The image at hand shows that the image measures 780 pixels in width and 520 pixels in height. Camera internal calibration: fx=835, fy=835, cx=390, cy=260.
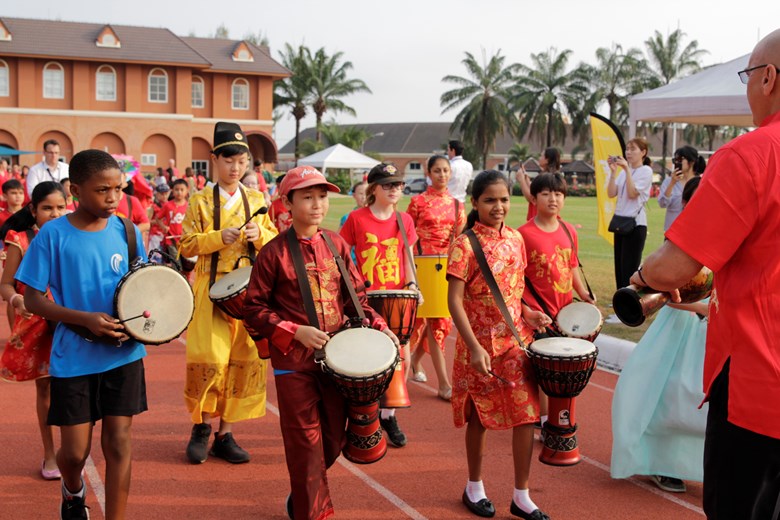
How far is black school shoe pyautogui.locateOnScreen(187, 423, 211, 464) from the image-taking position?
575cm

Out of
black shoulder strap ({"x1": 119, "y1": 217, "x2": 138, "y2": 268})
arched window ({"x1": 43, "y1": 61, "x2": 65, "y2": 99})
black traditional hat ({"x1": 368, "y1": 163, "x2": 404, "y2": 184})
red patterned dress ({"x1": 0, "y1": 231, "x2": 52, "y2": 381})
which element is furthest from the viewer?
arched window ({"x1": 43, "y1": 61, "x2": 65, "y2": 99})

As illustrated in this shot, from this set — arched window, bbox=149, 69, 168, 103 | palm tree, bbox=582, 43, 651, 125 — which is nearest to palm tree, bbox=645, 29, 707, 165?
palm tree, bbox=582, 43, 651, 125

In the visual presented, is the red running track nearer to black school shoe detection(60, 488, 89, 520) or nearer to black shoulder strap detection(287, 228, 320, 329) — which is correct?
black school shoe detection(60, 488, 89, 520)

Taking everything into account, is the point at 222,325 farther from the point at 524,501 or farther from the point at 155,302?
the point at 524,501

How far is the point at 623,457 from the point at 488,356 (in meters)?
1.24

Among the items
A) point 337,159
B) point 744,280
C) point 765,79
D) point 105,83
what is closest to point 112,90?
point 105,83

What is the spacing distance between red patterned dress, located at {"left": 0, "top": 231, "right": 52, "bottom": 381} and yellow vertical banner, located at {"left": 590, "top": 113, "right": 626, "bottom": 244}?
8325 mm

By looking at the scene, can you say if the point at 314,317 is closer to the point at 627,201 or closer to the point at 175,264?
the point at 175,264

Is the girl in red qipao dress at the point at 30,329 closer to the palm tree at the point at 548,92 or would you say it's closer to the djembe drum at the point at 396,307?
the djembe drum at the point at 396,307

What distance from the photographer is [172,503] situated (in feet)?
16.6

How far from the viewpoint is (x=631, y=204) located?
1055 centimetres

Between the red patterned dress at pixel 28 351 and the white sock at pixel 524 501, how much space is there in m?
2.93

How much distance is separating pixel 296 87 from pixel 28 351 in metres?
63.4

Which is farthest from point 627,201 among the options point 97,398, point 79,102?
point 79,102
